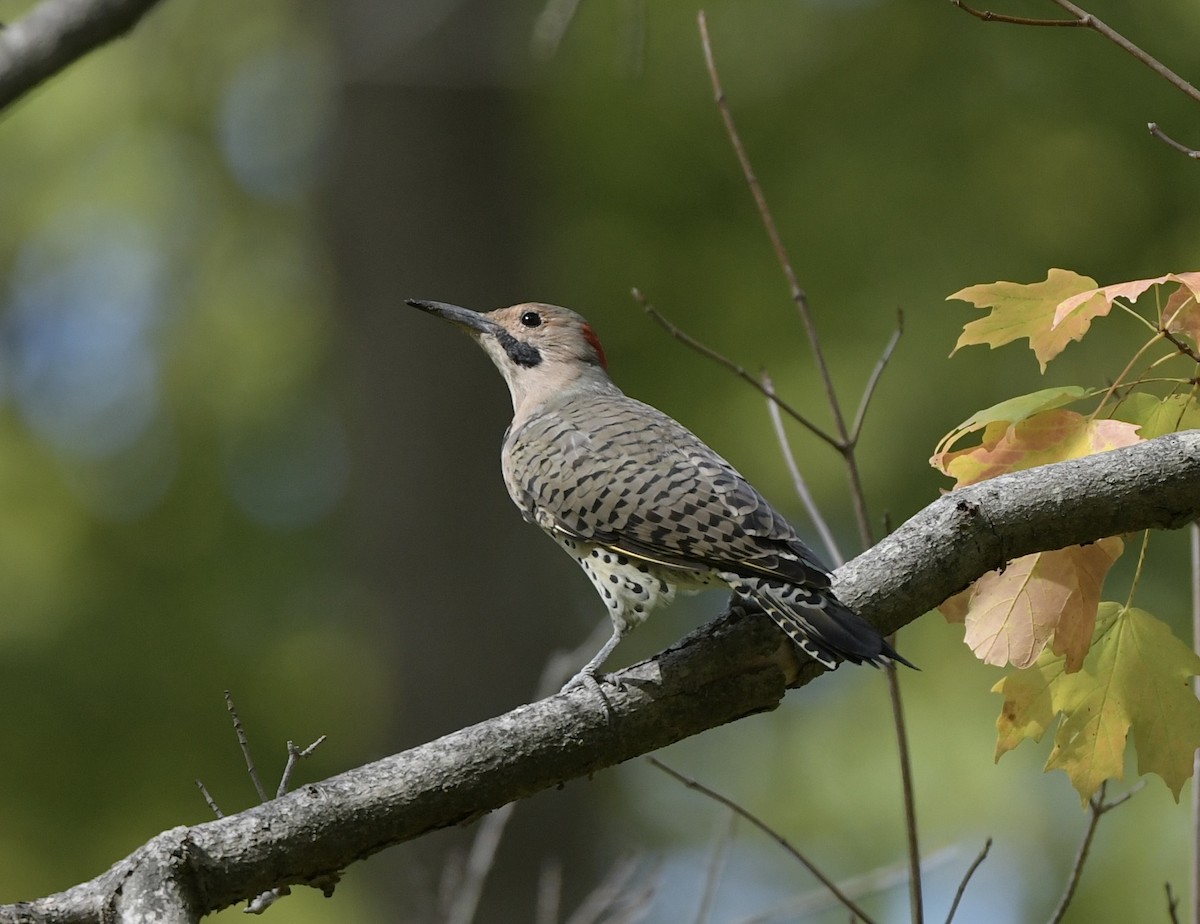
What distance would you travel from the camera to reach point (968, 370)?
884cm

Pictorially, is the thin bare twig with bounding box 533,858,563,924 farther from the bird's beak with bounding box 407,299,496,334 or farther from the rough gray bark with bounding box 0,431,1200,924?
the rough gray bark with bounding box 0,431,1200,924

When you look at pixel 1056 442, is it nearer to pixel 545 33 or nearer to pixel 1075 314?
pixel 1075 314

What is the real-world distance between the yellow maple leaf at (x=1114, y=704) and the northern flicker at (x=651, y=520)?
31cm

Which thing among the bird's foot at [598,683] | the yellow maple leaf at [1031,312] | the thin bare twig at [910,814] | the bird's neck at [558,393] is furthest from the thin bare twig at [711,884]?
the bird's neck at [558,393]

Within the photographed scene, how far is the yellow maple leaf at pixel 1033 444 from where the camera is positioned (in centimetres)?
291

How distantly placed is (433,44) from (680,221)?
2.28 metres

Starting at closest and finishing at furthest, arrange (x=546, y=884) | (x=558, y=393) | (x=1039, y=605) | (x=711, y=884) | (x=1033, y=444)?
(x=1039, y=605) < (x=1033, y=444) < (x=711, y=884) < (x=558, y=393) < (x=546, y=884)

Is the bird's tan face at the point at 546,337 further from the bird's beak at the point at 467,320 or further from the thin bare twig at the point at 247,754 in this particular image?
the thin bare twig at the point at 247,754

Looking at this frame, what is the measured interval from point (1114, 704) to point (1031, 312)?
82 cm

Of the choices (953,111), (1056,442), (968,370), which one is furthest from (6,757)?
(1056,442)

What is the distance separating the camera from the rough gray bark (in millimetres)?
2555

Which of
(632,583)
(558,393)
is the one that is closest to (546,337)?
(558,393)

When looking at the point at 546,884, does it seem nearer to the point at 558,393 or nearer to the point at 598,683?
the point at 558,393

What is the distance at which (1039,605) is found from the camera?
2.81 m
